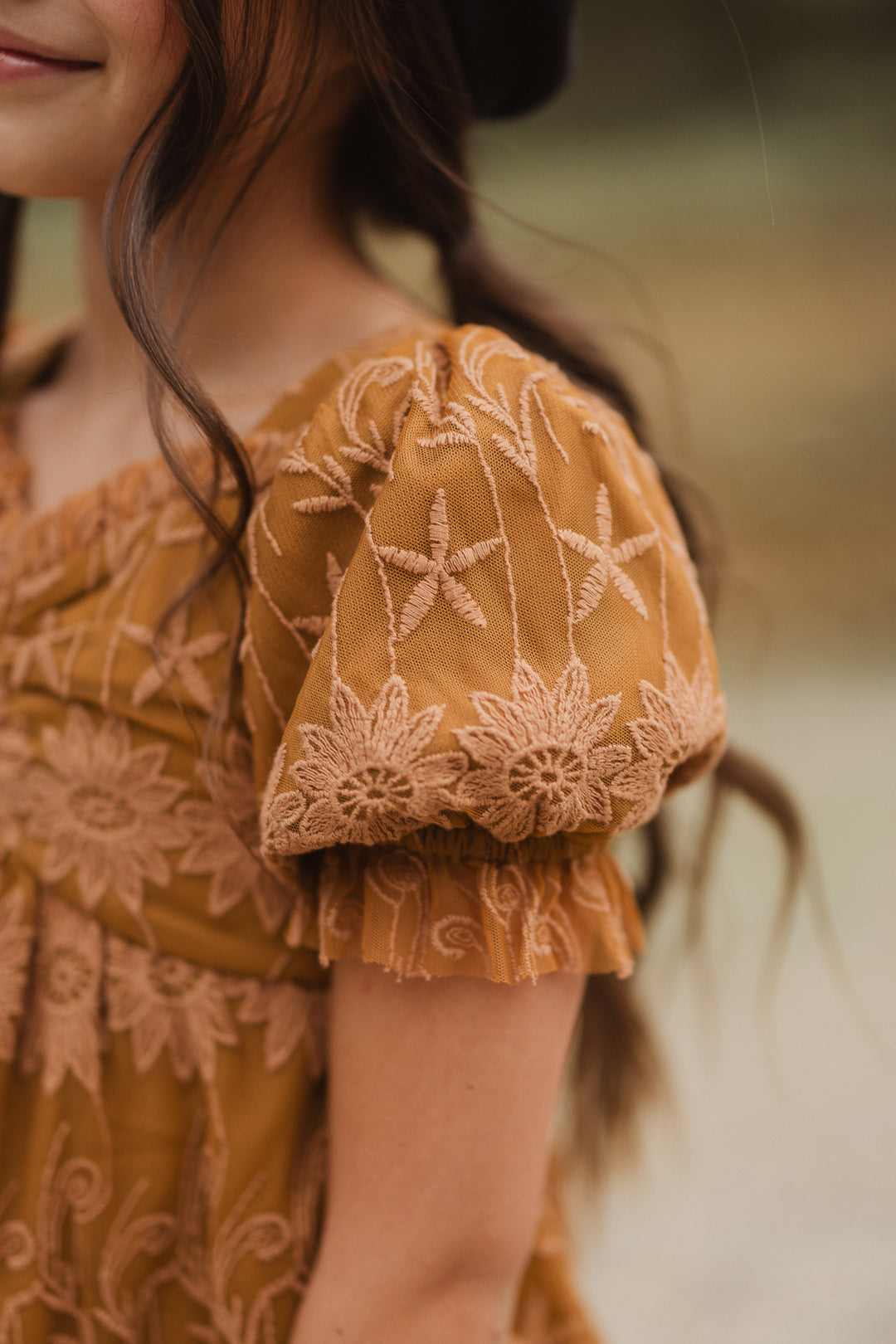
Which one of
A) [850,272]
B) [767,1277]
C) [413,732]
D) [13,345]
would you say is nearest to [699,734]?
[413,732]

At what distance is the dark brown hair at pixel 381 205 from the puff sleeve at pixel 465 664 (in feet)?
0.21

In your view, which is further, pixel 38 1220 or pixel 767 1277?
pixel 767 1277

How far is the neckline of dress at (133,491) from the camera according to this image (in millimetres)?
615

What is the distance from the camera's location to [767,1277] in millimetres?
1487

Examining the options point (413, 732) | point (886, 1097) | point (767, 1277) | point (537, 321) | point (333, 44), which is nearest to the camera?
point (413, 732)

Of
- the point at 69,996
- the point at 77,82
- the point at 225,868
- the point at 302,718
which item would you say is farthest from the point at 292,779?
the point at 77,82

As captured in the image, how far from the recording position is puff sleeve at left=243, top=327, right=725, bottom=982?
0.48 metres

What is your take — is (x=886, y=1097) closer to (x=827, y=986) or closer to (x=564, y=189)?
(x=827, y=986)

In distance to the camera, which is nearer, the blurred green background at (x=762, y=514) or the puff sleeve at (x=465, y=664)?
the puff sleeve at (x=465, y=664)

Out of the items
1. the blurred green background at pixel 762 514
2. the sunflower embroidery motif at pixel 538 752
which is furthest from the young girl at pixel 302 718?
the blurred green background at pixel 762 514

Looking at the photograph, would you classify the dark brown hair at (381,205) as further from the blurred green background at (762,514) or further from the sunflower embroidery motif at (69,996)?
the sunflower embroidery motif at (69,996)

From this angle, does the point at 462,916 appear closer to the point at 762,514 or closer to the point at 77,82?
the point at 77,82

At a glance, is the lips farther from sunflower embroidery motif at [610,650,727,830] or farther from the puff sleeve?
sunflower embroidery motif at [610,650,727,830]

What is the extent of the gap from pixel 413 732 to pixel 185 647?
191 mm
